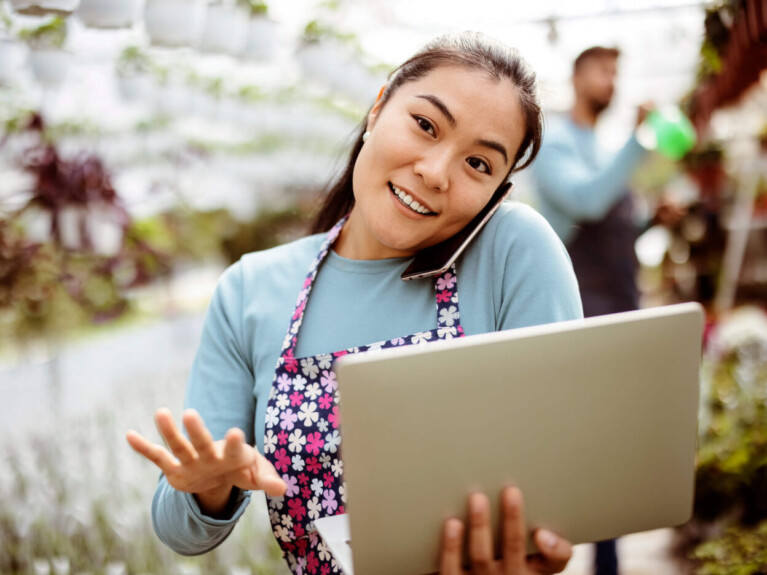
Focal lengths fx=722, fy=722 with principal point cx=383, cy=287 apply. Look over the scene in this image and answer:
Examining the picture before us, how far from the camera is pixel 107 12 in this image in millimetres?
2074

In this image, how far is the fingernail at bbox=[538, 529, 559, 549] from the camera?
823mm

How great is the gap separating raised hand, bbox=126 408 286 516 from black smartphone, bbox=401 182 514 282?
0.35 metres

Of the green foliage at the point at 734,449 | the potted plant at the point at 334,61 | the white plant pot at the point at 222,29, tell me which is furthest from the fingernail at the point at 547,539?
the potted plant at the point at 334,61

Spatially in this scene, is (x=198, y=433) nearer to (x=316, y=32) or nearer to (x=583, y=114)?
(x=583, y=114)

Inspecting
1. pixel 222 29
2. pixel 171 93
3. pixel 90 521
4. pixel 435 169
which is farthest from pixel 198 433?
pixel 171 93

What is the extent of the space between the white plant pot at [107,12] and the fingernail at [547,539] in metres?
1.90

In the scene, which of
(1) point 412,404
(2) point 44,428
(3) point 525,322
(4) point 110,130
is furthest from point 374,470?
(4) point 110,130

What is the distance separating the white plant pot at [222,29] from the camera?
281 centimetres

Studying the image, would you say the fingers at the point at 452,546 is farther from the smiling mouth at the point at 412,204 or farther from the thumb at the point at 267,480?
the smiling mouth at the point at 412,204

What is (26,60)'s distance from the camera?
282 cm

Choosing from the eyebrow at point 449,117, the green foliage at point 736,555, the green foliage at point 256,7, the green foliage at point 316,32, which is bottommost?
the green foliage at point 736,555

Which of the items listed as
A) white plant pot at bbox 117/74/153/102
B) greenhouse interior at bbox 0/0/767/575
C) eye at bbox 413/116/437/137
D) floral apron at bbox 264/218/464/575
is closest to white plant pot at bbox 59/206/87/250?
greenhouse interior at bbox 0/0/767/575

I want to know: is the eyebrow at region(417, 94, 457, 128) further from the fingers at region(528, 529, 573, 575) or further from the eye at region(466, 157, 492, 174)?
the fingers at region(528, 529, 573, 575)

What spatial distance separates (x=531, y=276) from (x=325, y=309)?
1.06 ft
